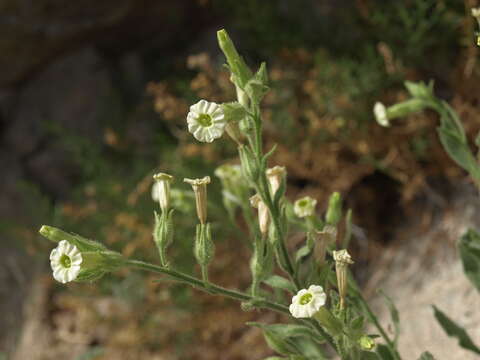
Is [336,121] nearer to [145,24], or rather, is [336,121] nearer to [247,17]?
[247,17]

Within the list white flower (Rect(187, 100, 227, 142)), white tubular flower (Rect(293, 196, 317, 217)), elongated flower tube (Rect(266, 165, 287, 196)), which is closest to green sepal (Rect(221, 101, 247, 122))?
white flower (Rect(187, 100, 227, 142))

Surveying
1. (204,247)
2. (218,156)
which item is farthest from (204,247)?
(218,156)

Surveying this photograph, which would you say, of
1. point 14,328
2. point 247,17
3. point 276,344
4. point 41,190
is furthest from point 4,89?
point 276,344

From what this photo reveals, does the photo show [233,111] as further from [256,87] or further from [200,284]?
[200,284]

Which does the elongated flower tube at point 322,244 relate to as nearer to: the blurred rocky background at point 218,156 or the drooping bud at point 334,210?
the drooping bud at point 334,210

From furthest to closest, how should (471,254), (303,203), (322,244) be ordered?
1. (471,254)
2. (303,203)
3. (322,244)
